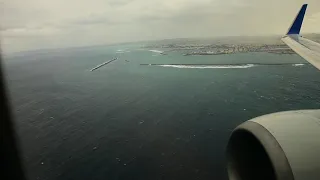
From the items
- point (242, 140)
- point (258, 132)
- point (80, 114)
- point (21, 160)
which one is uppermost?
point (21, 160)

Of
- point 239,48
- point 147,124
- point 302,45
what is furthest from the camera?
point 239,48

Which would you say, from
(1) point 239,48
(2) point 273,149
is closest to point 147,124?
(2) point 273,149

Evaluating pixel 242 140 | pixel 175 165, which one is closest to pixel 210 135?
pixel 175 165

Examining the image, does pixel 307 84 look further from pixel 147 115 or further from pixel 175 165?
pixel 175 165

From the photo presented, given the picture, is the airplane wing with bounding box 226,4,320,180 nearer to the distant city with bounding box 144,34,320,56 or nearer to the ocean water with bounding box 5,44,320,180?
the ocean water with bounding box 5,44,320,180

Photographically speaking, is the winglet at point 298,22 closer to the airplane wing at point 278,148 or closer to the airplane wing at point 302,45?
the airplane wing at point 302,45

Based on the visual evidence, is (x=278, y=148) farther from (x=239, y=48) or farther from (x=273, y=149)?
(x=239, y=48)
